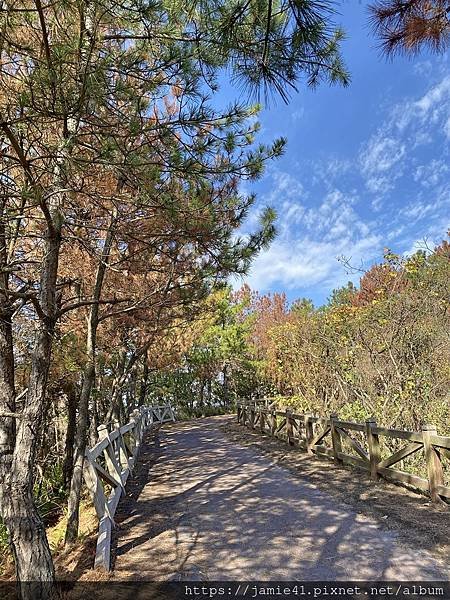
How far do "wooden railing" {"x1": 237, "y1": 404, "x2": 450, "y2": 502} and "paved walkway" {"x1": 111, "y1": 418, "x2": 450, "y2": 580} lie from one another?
0.93m

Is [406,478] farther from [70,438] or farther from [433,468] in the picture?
[70,438]

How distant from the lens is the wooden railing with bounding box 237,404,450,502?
14.8 feet

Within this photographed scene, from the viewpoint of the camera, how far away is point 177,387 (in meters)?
24.3

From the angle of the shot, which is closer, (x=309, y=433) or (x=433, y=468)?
(x=433, y=468)

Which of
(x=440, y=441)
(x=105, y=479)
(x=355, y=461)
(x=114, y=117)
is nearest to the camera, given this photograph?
(x=114, y=117)

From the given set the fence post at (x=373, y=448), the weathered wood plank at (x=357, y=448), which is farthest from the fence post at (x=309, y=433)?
the fence post at (x=373, y=448)

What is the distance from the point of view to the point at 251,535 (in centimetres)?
404

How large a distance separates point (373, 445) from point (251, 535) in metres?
2.44

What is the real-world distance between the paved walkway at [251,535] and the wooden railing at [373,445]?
3.04 ft

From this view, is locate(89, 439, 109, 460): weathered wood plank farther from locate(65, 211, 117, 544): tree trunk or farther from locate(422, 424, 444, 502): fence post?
locate(422, 424, 444, 502): fence post

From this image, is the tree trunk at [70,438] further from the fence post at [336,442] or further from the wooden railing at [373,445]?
the fence post at [336,442]

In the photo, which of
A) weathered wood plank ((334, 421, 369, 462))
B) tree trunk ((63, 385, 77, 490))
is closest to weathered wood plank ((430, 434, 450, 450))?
weathered wood plank ((334, 421, 369, 462))

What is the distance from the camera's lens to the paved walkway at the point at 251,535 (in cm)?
326

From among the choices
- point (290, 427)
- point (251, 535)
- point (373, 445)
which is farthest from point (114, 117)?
point (290, 427)
